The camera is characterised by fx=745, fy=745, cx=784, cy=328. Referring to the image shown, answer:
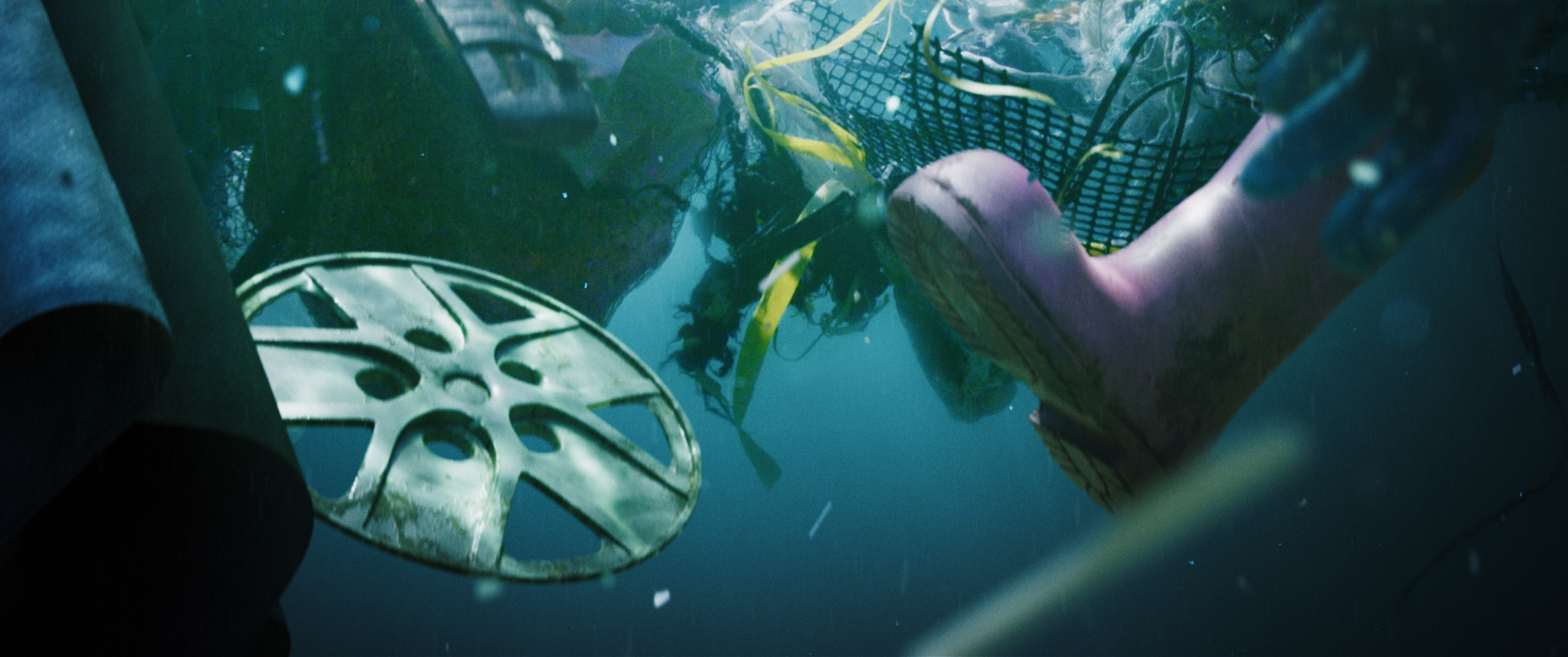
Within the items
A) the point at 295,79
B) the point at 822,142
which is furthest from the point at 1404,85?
the point at 295,79

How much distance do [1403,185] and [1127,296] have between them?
0.15 m

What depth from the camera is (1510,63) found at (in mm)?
352

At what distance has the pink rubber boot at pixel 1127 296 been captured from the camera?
434 millimetres

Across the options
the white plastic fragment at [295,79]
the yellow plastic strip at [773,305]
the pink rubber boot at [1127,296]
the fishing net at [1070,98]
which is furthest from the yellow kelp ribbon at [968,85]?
the white plastic fragment at [295,79]

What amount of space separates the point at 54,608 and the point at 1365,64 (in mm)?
663

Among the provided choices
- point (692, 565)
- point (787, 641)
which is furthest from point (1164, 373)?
point (692, 565)

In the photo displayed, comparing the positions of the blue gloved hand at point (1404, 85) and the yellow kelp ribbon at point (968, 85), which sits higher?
the blue gloved hand at point (1404, 85)

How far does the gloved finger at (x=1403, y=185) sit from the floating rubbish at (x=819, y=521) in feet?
9.92

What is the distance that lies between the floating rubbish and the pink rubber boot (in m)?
2.82

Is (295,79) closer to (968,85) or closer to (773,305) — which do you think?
(773,305)

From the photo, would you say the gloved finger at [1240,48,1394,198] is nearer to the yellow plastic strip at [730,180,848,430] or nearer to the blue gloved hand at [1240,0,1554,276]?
the blue gloved hand at [1240,0,1554,276]

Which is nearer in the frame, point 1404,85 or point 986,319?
point 1404,85

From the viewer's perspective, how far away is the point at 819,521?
3277 mm

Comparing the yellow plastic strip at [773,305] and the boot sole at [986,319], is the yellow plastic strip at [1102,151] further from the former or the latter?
the yellow plastic strip at [773,305]
